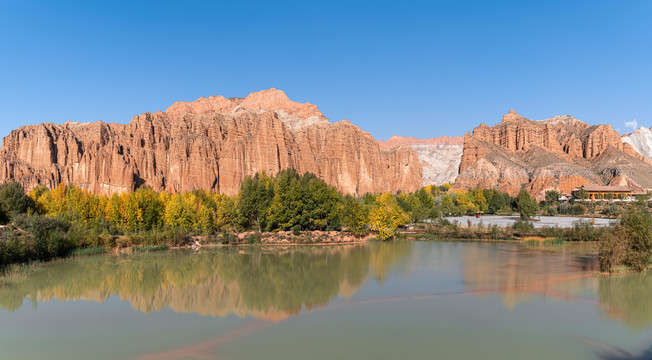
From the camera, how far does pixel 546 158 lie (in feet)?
443

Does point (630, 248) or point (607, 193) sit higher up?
point (607, 193)

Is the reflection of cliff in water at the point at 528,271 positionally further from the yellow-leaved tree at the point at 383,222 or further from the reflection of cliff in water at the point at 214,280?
the yellow-leaved tree at the point at 383,222

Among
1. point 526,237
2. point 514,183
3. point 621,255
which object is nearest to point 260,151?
point 514,183

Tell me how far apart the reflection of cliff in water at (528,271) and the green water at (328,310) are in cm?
11

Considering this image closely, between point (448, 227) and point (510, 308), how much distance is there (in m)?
33.9

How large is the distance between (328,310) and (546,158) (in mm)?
132430

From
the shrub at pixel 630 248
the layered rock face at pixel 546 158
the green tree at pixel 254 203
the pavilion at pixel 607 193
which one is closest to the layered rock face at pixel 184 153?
the layered rock face at pixel 546 158

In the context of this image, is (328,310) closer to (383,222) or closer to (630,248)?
(630,248)

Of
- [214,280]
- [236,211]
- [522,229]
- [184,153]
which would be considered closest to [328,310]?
[214,280]

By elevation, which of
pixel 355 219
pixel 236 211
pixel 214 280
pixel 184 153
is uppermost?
pixel 184 153

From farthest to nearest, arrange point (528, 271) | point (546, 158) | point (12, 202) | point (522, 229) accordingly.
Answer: point (546, 158) → point (522, 229) → point (12, 202) → point (528, 271)

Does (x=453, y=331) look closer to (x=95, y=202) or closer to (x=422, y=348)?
(x=422, y=348)

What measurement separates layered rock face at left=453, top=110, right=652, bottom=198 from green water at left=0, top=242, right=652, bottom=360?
3552 inches

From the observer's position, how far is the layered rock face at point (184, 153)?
136250 mm
